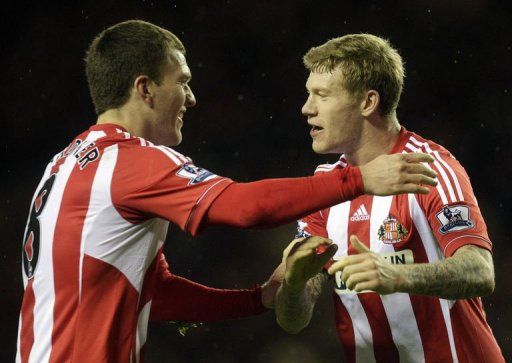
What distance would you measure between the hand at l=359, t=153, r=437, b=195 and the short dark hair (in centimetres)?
73

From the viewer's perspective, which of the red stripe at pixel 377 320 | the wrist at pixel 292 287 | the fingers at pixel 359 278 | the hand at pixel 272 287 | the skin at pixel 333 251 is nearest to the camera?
the fingers at pixel 359 278

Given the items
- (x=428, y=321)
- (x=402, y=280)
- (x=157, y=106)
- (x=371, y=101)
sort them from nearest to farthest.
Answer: (x=402, y=280), (x=157, y=106), (x=428, y=321), (x=371, y=101)

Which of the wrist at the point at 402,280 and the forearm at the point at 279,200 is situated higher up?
the forearm at the point at 279,200

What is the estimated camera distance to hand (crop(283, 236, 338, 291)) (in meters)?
1.92

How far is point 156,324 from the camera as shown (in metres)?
4.22

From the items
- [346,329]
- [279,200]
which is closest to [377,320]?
[346,329]

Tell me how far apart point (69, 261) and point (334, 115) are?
0.98 metres

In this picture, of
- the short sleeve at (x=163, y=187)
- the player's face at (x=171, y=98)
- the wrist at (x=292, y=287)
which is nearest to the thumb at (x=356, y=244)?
the short sleeve at (x=163, y=187)

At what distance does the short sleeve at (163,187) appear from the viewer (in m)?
1.74

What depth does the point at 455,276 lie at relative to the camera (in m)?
1.91

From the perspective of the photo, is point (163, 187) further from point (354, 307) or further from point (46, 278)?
point (354, 307)

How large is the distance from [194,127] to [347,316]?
7.55 ft

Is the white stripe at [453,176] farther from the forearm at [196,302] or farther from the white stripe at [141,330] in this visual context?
the white stripe at [141,330]

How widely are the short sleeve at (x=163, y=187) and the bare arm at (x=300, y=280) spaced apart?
11.8 inches
